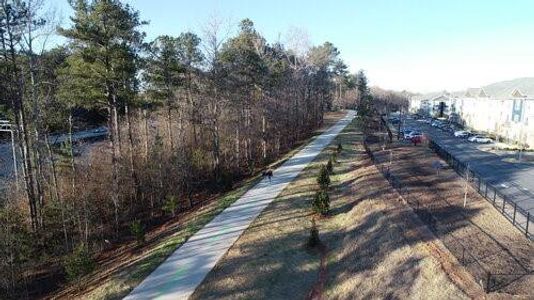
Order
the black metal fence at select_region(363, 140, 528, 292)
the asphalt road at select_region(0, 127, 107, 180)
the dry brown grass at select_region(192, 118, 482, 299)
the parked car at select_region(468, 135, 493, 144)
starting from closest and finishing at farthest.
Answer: the black metal fence at select_region(363, 140, 528, 292) → the dry brown grass at select_region(192, 118, 482, 299) → the asphalt road at select_region(0, 127, 107, 180) → the parked car at select_region(468, 135, 493, 144)

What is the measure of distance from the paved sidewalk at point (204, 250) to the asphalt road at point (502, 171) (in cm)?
1262

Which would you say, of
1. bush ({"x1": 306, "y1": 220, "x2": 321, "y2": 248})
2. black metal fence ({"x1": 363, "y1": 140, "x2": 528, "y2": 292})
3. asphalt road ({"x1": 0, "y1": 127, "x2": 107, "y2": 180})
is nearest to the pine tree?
asphalt road ({"x1": 0, "y1": 127, "x2": 107, "y2": 180})

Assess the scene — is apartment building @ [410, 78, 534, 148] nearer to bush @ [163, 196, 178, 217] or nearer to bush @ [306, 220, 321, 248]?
bush @ [306, 220, 321, 248]

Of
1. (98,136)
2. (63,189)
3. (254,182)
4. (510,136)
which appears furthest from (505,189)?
(98,136)

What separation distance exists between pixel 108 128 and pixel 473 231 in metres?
19.5

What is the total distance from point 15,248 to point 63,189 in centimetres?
790

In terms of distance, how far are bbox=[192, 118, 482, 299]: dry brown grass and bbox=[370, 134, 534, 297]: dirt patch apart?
0.60 m

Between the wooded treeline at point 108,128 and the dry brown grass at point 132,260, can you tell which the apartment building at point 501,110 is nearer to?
the wooded treeline at point 108,128

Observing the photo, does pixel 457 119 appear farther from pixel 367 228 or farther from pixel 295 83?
pixel 367 228

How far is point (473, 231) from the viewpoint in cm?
1555

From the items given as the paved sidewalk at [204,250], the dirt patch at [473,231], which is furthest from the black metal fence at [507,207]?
the paved sidewalk at [204,250]

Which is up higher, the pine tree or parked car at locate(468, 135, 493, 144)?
the pine tree

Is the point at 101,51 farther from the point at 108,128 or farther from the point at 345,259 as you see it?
the point at 345,259

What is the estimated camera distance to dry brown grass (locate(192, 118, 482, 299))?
12141 mm
